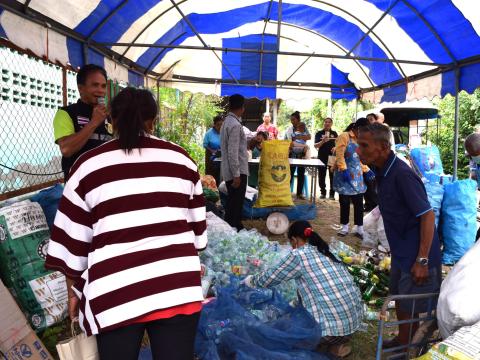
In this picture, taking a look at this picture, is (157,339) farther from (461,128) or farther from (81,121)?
(461,128)

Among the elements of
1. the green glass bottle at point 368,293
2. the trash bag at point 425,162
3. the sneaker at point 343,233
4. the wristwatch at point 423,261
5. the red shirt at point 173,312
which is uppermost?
the trash bag at point 425,162

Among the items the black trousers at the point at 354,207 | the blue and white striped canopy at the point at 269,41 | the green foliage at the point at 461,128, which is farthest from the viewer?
the green foliage at the point at 461,128

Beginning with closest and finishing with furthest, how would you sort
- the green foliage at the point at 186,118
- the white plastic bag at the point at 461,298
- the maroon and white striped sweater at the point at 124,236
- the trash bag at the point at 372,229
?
the maroon and white striped sweater at the point at 124,236 → the white plastic bag at the point at 461,298 → the trash bag at the point at 372,229 → the green foliage at the point at 186,118

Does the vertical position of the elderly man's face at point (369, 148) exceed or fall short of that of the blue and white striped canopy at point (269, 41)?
it falls short

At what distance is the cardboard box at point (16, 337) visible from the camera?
7.91 feet

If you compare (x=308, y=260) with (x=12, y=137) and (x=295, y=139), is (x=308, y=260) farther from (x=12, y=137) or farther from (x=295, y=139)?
(x=295, y=139)

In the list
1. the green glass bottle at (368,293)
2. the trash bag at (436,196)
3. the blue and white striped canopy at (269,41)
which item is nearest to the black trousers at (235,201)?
the blue and white striped canopy at (269,41)

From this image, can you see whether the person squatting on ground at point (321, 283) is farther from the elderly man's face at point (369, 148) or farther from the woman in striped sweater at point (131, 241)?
the woman in striped sweater at point (131, 241)

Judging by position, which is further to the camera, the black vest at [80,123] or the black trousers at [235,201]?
the black trousers at [235,201]

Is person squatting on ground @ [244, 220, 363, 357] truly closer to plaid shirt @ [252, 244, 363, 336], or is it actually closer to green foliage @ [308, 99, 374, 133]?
plaid shirt @ [252, 244, 363, 336]

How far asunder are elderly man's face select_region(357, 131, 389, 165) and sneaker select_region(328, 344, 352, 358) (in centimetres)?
131

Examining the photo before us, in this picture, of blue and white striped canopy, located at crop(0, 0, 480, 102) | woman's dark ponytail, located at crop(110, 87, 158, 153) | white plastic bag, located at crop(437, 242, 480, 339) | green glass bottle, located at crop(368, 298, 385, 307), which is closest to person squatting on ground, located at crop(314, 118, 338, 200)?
blue and white striped canopy, located at crop(0, 0, 480, 102)

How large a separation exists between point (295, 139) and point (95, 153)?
7.69 meters

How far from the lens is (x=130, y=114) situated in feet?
4.94
